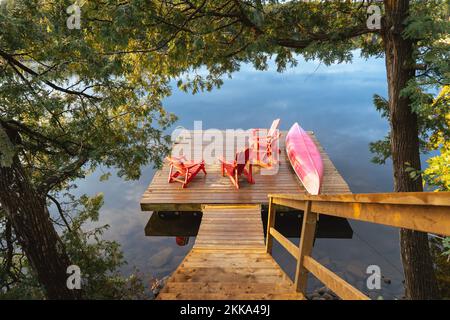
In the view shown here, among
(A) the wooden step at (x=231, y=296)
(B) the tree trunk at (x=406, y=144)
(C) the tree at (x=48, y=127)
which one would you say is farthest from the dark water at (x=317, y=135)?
(A) the wooden step at (x=231, y=296)

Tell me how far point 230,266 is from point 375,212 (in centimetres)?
335

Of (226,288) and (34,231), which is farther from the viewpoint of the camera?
(34,231)

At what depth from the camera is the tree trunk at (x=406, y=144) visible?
4.78 metres


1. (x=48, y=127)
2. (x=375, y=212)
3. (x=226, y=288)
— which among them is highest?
(x=48, y=127)

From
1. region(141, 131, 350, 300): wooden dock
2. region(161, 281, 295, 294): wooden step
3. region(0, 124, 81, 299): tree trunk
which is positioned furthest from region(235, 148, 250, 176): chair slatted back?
region(0, 124, 81, 299): tree trunk

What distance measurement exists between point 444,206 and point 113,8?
15.4 ft

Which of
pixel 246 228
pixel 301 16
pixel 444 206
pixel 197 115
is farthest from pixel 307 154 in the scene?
pixel 197 115

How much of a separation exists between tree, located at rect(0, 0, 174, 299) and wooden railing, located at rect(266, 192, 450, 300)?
9.71 feet

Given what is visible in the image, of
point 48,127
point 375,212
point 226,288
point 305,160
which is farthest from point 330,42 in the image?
point 48,127

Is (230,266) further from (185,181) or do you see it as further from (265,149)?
(265,149)

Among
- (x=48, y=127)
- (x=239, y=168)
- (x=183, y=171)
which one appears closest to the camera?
(x=48, y=127)

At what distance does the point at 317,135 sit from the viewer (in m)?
20.7

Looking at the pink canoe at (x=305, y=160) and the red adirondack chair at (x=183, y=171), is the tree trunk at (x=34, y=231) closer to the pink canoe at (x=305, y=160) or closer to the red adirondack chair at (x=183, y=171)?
the red adirondack chair at (x=183, y=171)

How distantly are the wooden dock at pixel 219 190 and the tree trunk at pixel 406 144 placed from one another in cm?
360
